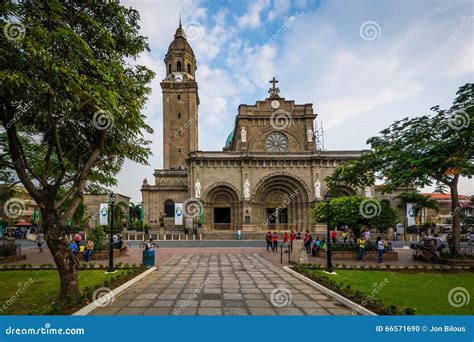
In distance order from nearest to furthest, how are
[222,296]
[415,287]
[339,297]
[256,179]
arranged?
[339,297], [222,296], [415,287], [256,179]

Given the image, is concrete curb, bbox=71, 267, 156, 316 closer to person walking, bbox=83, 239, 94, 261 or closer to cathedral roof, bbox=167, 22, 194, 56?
person walking, bbox=83, 239, 94, 261

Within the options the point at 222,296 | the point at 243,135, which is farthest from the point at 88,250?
the point at 243,135

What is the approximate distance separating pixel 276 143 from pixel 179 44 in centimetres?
2240

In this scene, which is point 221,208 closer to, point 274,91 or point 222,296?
point 274,91

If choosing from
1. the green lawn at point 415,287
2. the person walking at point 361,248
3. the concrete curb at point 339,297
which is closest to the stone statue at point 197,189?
the person walking at point 361,248

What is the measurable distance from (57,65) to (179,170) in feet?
127

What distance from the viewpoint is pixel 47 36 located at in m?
6.79

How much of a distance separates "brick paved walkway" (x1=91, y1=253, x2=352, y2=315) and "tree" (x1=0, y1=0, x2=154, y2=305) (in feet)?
6.15

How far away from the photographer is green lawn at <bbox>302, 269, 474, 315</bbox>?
789 centimetres

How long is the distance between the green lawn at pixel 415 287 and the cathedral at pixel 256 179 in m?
25.0

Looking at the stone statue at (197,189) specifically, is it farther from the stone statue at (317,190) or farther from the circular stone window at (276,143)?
the stone statue at (317,190)

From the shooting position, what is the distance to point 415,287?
10.3m

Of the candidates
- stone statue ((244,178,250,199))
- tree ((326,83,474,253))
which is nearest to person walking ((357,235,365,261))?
tree ((326,83,474,253))

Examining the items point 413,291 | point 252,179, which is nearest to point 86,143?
point 413,291
